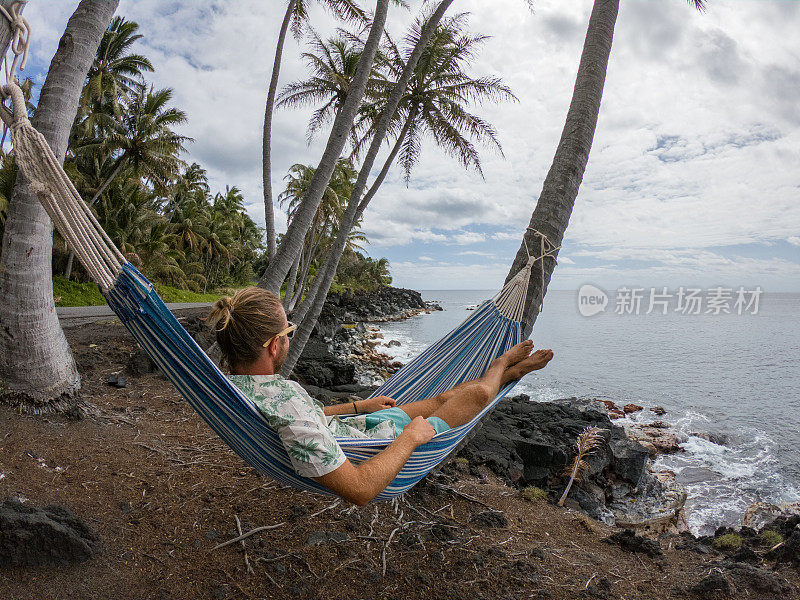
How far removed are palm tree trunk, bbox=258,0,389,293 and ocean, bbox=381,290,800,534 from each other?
3.92 meters

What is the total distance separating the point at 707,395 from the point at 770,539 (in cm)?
923

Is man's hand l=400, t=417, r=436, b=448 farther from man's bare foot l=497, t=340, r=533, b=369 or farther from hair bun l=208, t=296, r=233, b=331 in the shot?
man's bare foot l=497, t=340, r=533, b=369

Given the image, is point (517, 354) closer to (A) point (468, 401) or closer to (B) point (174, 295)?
(A) point (468, 401)

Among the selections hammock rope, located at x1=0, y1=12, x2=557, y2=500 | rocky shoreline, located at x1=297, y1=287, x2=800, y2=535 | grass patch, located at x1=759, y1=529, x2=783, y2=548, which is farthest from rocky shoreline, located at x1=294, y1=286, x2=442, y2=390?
hammock rope, located at x1=0, y1=12, x2=557, y2=500

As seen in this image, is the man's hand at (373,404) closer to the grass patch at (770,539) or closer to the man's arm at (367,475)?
the man's arm at (367,475)

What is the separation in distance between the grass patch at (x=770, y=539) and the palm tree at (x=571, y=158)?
2.26 metres

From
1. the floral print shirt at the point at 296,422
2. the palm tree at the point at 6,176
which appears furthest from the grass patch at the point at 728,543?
the palm tree at the point at 6,176

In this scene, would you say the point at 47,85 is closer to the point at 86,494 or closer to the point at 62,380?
the point at 62,380

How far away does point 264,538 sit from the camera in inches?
73.8

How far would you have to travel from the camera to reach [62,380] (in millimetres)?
2564

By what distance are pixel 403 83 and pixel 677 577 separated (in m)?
4.24

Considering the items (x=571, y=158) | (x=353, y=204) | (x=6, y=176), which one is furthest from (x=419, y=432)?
(x=6, y=176)

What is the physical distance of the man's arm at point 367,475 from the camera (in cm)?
112

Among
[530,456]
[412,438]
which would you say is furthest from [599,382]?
[412,438]
